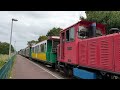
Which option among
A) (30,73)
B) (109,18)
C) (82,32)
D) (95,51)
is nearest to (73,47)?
(82,32)

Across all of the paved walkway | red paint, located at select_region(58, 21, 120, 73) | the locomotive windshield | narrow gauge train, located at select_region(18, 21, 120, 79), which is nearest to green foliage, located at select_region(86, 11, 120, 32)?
the paved walkway

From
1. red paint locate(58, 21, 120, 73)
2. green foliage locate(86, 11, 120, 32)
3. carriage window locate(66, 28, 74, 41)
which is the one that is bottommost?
red paint locate(58, 21, 120, 73)

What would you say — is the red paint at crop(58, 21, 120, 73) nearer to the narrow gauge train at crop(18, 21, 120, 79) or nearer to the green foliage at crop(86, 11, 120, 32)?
the narrow gauge train at crop(18, 21, 120, 79)

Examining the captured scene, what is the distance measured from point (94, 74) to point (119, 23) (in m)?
19.8

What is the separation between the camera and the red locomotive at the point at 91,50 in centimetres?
791

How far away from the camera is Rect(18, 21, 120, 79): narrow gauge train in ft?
26.0

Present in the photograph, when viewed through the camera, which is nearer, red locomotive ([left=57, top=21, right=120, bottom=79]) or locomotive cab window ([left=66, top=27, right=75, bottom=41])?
red locomotive ([left=57, top=21, right=120, bottom=79])

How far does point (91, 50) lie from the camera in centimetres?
1002

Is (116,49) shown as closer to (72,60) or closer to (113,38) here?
(113,38)

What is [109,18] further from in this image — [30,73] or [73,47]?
[73,47]

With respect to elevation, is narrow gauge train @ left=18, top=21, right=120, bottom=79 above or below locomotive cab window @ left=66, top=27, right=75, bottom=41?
below

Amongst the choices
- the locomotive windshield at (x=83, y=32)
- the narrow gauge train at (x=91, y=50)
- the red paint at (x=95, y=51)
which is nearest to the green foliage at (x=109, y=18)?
the narrow gauge train at (x=91, y=50)
